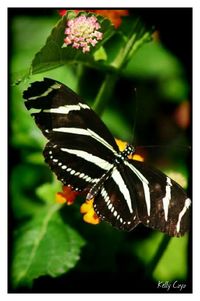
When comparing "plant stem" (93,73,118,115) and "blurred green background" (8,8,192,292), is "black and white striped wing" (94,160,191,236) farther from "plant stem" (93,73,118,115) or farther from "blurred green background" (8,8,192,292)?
"plant stem" (93,73,118,115)

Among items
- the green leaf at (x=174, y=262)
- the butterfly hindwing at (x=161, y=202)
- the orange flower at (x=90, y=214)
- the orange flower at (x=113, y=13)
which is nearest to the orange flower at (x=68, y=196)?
the orange flower at (x=90, y=214)

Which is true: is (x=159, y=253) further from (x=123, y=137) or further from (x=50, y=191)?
(x=123, y=137)

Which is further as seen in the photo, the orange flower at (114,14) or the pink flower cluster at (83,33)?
the orange flower at (114,14)

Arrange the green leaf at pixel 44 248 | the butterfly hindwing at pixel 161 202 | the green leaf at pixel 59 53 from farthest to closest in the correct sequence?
the green leaf at pixel 44 248 → the butterfly hindwing at pixel 161 202 → the green leaf at pixel 59 53

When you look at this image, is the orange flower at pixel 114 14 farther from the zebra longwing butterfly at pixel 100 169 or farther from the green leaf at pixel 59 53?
the zebra longwing butterfly at pixel 100 169

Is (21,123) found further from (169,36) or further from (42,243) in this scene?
(169,36)

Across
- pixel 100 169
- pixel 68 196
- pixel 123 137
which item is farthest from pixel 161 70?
pixel 68 196

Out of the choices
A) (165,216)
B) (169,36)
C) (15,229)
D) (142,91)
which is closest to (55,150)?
(165,216)
